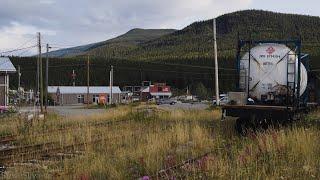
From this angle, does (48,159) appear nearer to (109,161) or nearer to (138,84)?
(109,161)

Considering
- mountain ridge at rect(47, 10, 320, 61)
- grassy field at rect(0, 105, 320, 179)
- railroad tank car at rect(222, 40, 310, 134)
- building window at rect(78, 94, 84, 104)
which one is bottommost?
building window at rect(78, 94, 84, 104)

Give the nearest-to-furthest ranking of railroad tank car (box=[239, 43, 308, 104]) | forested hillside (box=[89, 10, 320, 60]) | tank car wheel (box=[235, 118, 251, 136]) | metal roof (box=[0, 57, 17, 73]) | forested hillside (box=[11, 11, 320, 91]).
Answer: tank car wheel (box=[235, 118, 251, 136]) → railroad tank car (box=[239, 43, 308, 104]) → metal roof (box=[0, 57, 17, 73]) → forested hillside (box=[89, 10, 320, 60]) → forested hillside (box=[11, 11, 320, 91])

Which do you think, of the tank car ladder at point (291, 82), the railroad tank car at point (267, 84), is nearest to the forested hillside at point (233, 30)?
the railroad tank car at point (267, 84)

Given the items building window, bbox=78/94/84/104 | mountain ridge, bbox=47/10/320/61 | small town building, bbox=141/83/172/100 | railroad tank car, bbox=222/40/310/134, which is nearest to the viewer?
railroad tank car, bbox=222/40/310/134

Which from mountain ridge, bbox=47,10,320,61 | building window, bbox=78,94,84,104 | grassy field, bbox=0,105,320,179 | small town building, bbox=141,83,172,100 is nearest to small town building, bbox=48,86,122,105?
building window, bbox=78,94,84,104

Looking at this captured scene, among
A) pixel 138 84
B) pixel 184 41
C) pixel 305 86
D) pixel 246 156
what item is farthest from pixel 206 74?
pixel 246 156

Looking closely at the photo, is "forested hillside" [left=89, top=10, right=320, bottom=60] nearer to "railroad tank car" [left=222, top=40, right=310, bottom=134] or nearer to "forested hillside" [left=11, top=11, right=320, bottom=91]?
"forested hillside" [left=11, top=11, right=320, bottom=91]

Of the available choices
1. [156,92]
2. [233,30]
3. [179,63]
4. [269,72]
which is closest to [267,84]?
[269,72]

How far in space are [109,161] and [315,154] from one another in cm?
406

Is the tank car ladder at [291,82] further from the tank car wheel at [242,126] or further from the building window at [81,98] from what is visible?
the building window at [81,98]

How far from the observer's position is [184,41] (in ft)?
654

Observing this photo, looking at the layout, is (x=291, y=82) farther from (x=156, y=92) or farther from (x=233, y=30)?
(x=233, y=30)

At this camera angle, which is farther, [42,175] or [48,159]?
[48,159]

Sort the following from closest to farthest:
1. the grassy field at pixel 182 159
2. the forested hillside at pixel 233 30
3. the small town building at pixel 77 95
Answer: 1. the grassy field at pixel 182 159
2. the small town building at pixel 77 95
3. the forested hillside at pixel 233 30
